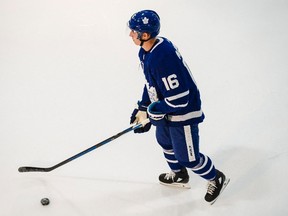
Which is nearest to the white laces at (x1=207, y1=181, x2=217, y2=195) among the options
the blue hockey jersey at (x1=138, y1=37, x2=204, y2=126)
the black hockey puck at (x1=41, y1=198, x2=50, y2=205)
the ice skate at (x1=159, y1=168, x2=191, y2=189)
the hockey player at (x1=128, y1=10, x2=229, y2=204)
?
the hockey player at (x1=128, y1=10, x2=229, y2=204)

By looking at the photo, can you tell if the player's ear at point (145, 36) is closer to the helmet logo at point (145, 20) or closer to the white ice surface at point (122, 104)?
the helmet logo at point (145, 20)

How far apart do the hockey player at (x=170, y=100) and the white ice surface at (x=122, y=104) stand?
0.26 metres

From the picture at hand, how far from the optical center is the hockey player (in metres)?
1.65

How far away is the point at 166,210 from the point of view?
6.65ft

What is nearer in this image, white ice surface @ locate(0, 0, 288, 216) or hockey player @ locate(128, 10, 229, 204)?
hockey player @ locate(128, 10, 229, 204)

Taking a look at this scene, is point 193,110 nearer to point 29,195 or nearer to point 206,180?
point 206,180

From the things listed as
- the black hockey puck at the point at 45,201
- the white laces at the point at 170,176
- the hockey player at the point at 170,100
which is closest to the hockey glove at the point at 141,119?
the hockey player at the point at 170,100

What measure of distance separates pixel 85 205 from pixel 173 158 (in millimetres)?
572

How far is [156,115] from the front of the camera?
1.78 m

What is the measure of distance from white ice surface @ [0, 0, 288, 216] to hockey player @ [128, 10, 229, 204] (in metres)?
0.26

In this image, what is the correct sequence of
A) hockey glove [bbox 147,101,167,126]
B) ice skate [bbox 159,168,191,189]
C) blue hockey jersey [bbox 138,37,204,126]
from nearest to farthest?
blue hockey jersey [bbox 138,37,204,126]
hockey glove [bbox 147,101,167,126]
ice skate [bbox 159,168,191,189]

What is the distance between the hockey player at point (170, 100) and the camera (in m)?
1.65

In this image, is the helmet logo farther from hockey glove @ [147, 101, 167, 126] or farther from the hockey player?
hockey glove @ [147, 101, 167, 126]
